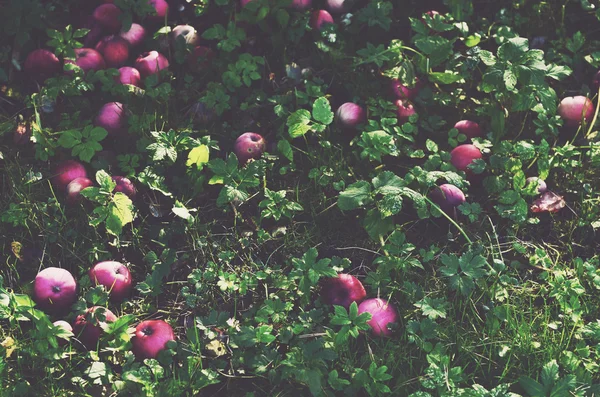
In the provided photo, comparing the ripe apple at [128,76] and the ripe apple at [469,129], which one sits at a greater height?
the ripe apple at [128,76]

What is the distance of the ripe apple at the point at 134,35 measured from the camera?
3.25 meters

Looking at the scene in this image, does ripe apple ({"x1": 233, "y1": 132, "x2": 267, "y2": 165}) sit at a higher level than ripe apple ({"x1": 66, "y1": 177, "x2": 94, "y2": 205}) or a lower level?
higher

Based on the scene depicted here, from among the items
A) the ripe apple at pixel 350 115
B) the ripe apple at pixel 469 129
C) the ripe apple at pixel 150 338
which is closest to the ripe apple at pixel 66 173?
the ripe apple at pixel 150 338

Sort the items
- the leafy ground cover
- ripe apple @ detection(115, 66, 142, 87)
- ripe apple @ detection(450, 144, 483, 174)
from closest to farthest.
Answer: the leafy ground cover → ripe apple @ detection(450, 144, 483, 174) → ripe apple @ detection(115, 66, 142, 87)

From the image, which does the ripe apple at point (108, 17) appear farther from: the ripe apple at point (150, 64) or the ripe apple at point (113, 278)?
the ripe apple at point (113, 278)

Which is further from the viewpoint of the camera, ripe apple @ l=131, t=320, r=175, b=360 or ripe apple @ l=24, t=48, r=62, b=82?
ripe apple @ l=24, t=48, r=62, b=82

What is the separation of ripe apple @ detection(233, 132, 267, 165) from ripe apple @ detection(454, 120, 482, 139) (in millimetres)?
813

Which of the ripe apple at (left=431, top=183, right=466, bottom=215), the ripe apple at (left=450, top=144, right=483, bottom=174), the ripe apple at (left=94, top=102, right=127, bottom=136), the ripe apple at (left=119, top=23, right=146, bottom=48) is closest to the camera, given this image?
the ripe apple at (left=431, top=183, right=466, bottom=215)

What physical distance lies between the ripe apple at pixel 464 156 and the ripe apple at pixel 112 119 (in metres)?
1.34

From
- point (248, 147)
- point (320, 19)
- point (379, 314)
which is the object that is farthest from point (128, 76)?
point (379, 314)

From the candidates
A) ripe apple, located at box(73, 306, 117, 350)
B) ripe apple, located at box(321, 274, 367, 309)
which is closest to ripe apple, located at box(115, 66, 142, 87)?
ripe apple, located at box(73, 306, 117, 350)

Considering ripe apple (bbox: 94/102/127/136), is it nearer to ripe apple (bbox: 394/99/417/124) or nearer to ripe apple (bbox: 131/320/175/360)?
ripe apple (bbox: 131/320/175/360)

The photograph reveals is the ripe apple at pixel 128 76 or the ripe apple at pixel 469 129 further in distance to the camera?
the ripe apple at pixel 128 76

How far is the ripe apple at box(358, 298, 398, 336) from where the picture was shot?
2.40 meters
